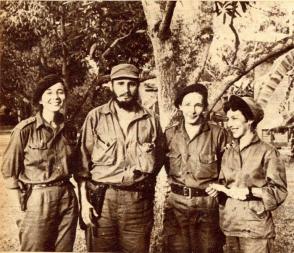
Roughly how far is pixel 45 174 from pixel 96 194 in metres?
0.30

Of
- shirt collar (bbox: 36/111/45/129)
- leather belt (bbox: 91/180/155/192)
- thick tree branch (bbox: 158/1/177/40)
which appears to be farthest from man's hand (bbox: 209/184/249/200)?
shirt collar (bbox: 36/111/45/129)

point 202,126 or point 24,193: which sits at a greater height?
point 202,126

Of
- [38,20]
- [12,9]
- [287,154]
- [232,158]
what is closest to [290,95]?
[287,154]

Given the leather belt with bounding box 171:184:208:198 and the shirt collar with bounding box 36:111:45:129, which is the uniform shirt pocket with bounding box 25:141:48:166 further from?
the leather belt with bounding box 171:184:208:198

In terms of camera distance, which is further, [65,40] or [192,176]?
[65,40]

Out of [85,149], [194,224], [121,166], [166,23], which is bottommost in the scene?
[194,224]

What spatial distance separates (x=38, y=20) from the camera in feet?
9.63

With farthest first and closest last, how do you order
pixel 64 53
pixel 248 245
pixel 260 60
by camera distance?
pixel 64 53
pixel 260 60
pixel 248 245

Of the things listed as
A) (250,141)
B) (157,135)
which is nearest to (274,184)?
(250,141)

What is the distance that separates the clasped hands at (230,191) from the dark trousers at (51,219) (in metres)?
0.74

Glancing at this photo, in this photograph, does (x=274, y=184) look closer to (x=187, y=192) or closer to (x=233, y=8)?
(x=187, y=192)

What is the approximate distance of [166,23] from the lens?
2.80 metres

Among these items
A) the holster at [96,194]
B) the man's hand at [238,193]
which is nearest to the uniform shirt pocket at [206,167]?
the man's hand at [238,193]

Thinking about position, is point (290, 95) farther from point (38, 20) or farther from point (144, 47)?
point (38, 20)
